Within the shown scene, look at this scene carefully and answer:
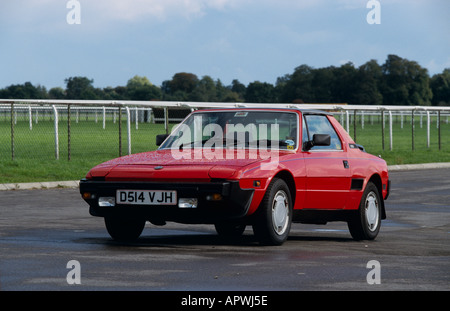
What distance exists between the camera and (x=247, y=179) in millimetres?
9727

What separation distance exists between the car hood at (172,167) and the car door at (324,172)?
93 cm

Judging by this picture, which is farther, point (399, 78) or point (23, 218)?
point (399, 78)

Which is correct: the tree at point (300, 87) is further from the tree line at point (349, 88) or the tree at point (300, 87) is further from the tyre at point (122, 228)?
the tyre at point (122, 228)

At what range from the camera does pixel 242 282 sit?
24.3ft

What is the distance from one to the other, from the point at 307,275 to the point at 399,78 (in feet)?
458

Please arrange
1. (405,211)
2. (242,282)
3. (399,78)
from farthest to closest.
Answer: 1. (399,78)
2. (405,211)
3. (242,282)

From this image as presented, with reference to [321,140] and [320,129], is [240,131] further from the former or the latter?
[320,129]

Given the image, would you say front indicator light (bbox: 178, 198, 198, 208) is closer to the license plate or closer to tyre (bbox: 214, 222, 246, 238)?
the license plate

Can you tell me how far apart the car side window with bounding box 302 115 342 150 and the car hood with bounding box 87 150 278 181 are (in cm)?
118

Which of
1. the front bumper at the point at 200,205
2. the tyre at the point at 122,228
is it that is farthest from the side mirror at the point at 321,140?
the tyre at the point at 122,228

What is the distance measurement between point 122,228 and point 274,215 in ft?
5.79

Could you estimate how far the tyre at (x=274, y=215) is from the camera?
9914mm
